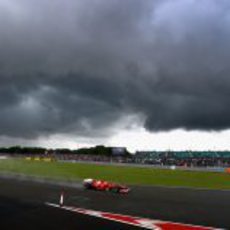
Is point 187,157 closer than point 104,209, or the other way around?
point 104,209

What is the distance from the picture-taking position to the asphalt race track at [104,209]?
12547 mm

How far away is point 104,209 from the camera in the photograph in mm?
→ 16406

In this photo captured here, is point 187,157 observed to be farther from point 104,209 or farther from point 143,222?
point 143,222

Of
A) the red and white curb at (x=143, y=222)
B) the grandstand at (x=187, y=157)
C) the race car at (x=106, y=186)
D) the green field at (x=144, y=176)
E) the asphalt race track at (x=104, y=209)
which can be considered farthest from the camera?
the grandstand at (x=187, y=157)

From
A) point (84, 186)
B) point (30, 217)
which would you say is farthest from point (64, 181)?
point (30, 217)

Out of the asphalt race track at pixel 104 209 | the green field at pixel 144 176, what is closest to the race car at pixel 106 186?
the asphalt race track at pixel 104 209

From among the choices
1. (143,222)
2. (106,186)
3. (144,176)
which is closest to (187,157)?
(144,176)

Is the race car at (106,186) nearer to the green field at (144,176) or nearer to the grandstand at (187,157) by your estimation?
the green field at (144,176)

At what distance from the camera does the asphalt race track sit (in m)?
12.5

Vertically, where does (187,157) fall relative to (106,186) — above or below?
above

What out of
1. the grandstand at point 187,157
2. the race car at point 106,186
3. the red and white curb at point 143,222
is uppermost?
the grandstand at point 187,157

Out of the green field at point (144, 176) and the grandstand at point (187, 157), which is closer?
the green field at point (144, 176)

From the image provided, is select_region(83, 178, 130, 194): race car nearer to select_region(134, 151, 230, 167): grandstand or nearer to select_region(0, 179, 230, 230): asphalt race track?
select_region(0, 179, 230, 230): asphalt race track

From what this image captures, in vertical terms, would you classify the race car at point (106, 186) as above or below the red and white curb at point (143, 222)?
above
